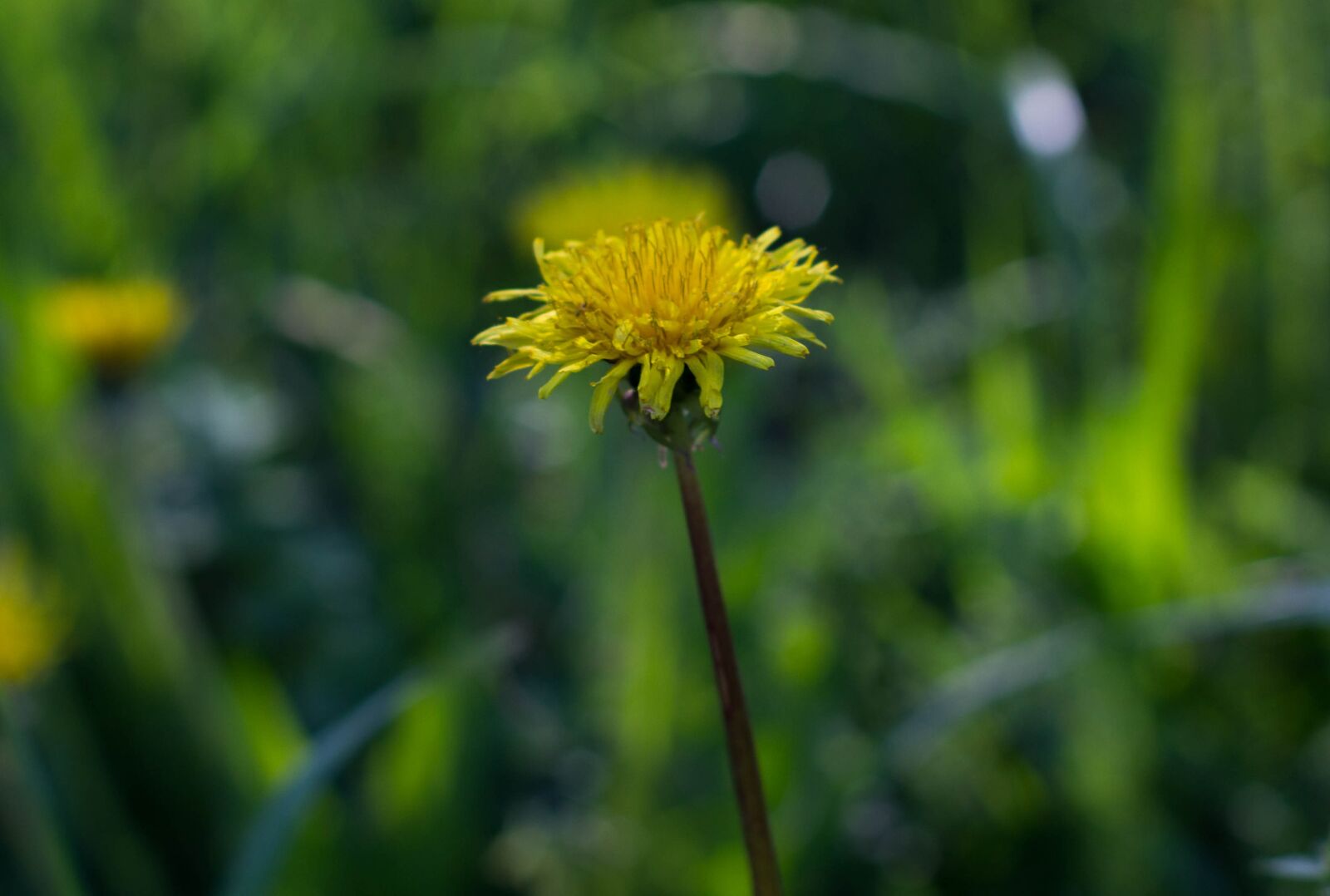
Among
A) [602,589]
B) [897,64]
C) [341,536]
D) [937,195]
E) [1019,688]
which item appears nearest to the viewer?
[1019,688]

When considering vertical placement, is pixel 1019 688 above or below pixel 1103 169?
below

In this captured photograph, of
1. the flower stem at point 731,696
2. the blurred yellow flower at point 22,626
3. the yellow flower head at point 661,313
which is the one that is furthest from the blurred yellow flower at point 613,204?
the flower stem at point 731,696

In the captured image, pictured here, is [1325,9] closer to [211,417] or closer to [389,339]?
[389,339]

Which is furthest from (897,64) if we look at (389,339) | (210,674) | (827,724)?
(210,674)

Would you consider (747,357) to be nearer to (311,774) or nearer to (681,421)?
(681,421)

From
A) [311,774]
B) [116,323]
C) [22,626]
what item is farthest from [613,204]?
[311,774]

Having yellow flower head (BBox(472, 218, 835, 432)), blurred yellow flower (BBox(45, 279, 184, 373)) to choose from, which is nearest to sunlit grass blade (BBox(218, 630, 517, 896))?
yellow flower head (BBox(472, 218, 835, 432))

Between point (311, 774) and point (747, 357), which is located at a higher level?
point (747, 357)
